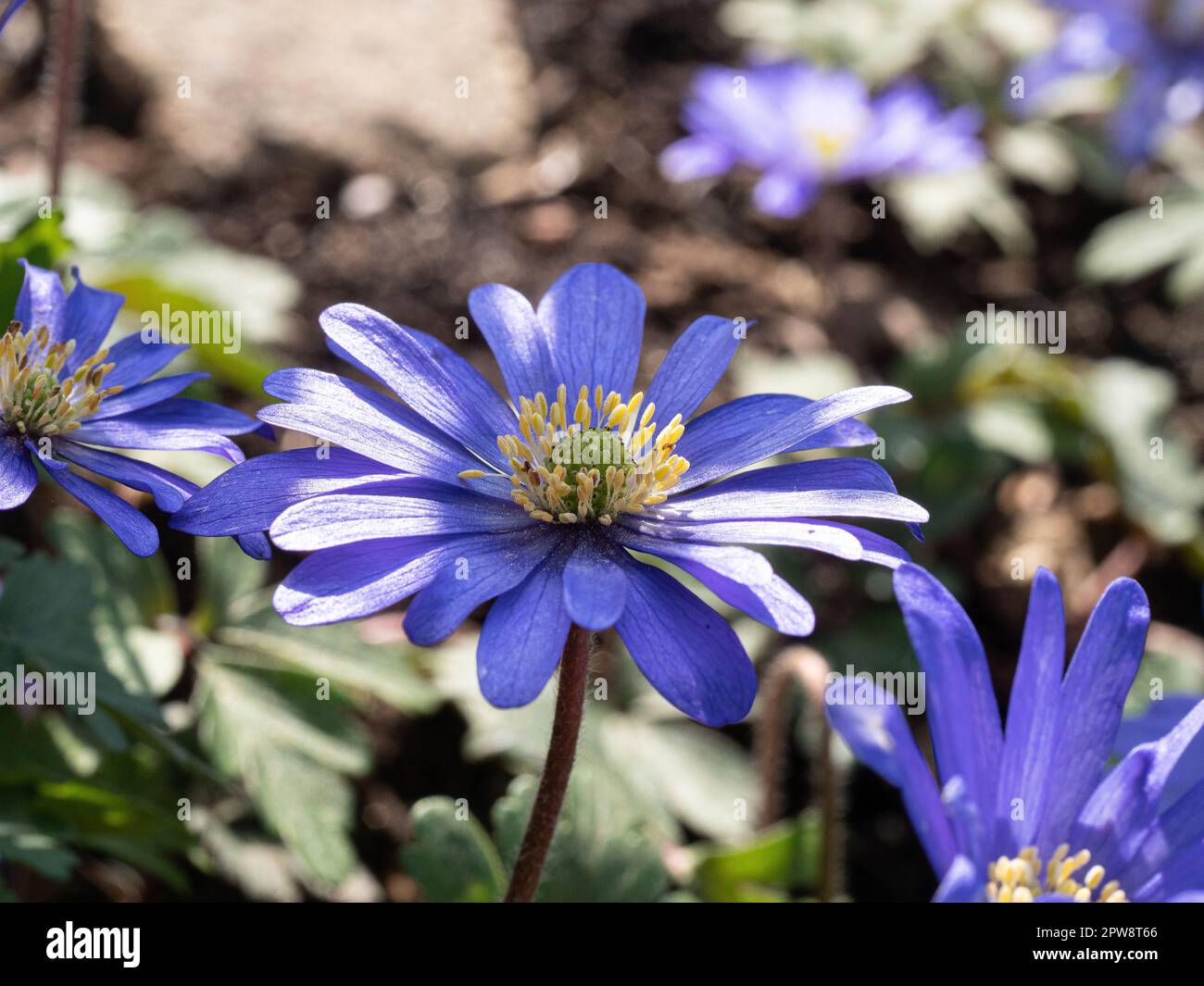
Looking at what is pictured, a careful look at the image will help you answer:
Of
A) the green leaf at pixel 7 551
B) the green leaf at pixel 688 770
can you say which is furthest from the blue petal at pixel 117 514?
the green leaf at pixel 688 770

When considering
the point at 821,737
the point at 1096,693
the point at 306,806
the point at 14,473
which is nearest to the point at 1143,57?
the point at 821,737

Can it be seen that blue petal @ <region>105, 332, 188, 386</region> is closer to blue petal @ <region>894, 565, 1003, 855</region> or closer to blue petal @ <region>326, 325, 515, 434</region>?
blue petal @ <region>326, 325, 515, 434</region>

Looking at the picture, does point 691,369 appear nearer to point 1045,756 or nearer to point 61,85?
point 1045,756

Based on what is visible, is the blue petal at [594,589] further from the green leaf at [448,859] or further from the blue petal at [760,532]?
the green leaf at [448,859]

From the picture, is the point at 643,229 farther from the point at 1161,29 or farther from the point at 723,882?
the point at 723,882
